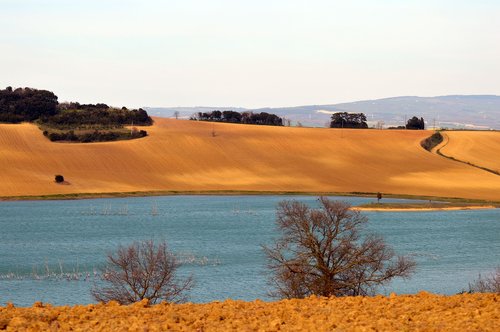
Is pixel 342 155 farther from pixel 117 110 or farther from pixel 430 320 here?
pixel 430 320

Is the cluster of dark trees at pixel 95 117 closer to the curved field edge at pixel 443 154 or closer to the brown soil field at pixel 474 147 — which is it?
the curved field edge at pixel 443 154

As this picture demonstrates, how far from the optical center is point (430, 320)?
44.9ft

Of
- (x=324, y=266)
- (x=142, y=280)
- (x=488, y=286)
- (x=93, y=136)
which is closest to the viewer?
(x=324, y=266)

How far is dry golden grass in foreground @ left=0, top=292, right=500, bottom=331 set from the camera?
42.2ft

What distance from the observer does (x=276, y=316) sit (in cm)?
1419

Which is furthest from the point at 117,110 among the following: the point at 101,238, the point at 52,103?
the point at 101,238

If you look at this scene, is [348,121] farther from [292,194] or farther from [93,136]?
[292,194]

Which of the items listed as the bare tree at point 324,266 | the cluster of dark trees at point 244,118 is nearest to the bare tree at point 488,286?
the bare tree at point 324,266

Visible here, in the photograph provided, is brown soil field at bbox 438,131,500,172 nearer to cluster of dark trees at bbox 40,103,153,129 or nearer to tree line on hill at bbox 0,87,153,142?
tree line on hill at bbox 0,87,153,142

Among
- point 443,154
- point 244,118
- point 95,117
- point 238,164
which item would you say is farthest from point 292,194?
point 244,118

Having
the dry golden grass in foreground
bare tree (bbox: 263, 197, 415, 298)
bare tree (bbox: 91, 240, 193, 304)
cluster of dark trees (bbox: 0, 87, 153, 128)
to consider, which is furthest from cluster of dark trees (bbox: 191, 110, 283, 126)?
the dry golden grass in foreground

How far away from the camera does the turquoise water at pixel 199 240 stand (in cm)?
4184

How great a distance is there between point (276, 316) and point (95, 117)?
123952 millimetres

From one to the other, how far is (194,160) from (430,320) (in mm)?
104940
